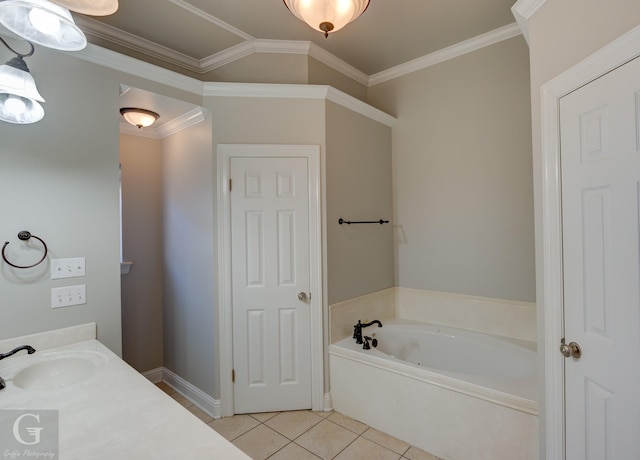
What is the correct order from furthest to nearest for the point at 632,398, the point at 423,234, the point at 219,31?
the point at 423,234 < the point at 219,31 < the point at 632,398

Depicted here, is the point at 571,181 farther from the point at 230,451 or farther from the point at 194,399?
the point at 194,399

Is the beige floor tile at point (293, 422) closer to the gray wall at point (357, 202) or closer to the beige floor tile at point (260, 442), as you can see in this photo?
the beige floor tile at point (260, 442)

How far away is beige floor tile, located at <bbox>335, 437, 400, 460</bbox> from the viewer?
2.01 metres

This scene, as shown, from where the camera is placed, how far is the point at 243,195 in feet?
8.03

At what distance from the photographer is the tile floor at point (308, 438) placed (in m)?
2.04

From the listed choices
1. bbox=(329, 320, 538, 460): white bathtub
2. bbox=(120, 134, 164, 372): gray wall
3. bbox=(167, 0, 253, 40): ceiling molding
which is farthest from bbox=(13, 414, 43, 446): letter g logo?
bbox=(167, 0, 253, 40): ceiling molding

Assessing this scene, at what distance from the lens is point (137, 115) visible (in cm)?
246

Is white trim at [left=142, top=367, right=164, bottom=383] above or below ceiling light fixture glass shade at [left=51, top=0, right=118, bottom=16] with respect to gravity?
below

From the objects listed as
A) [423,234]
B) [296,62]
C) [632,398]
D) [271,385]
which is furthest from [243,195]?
[632,398]

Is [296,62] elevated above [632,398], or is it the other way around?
[296,62]

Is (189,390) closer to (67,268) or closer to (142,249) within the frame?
(142,249)

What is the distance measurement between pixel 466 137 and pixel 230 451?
9.06 feet

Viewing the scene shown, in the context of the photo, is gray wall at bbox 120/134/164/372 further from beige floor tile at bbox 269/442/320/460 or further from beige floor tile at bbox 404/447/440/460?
beige floor tile at bbox 404/447/440/460

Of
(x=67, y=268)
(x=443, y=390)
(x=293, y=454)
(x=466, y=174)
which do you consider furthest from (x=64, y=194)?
(x=466, y=174)
